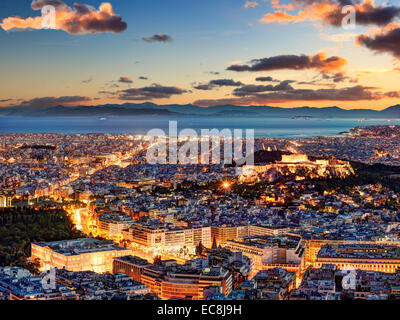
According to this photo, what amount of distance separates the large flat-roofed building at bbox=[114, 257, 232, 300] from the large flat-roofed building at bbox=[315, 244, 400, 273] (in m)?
2.20

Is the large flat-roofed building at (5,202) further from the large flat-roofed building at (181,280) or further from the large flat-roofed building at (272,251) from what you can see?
the large flat-roofed building at (181,280)

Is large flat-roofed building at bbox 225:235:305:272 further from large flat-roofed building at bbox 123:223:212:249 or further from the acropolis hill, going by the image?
the acropolis hill

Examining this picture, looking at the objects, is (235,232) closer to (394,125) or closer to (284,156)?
(284,156)

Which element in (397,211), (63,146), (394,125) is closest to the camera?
(397,211)

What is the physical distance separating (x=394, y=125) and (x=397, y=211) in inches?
689

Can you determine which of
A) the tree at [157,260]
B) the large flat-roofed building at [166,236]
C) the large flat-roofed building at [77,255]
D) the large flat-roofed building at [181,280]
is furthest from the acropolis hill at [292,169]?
the large flat-roofed building at [181,280]

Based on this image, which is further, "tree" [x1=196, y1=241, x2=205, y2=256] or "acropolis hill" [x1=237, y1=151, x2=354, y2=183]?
"acropolis hill" [x1=237, y1=151, x2=354, y2=183]

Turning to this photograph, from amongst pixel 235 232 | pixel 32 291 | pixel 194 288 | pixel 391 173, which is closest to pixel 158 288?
pixel 194 288

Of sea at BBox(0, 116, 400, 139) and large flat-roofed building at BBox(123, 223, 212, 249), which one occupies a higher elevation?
sea at BBox(0, 116, 400, 139)

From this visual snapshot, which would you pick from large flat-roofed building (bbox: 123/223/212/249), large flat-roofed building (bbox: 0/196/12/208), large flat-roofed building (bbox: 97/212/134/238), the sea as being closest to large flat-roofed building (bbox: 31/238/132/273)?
large flat-roofed building (bbox: 123/223/212/249)

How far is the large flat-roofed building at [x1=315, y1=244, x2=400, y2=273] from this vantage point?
863 centimetres

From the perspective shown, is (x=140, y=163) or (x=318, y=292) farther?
(x=140, y=163)

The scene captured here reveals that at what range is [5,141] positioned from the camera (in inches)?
1320
